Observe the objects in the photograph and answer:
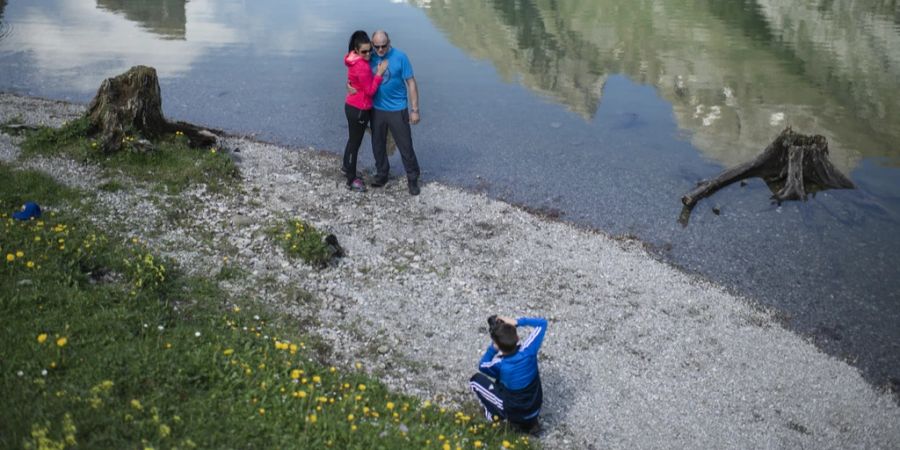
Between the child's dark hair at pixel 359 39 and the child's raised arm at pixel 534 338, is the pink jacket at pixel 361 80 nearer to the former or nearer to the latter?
the child's dark hair at pixel 359 39

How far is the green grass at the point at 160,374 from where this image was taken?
9523 millimetres

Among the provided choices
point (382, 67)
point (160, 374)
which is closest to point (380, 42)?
point (382, 67)

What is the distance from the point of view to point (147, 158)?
21.9 meters

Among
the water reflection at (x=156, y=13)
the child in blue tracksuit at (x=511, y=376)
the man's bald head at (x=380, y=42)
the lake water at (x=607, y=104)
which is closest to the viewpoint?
the child in blue tracksuit at (x=511, y=376)

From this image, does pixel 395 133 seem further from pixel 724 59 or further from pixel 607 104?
pixel 724 59

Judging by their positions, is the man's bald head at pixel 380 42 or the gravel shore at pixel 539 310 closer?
the gravel shore at pixel 539 310

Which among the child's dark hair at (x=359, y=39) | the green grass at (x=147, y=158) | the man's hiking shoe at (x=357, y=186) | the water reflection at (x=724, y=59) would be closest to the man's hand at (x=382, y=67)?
the child's dark hair at (x=359, y=39)

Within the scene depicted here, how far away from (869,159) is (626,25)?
4112 cm

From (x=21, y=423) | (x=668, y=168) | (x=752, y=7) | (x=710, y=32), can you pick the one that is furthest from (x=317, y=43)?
(x=752, y=7)

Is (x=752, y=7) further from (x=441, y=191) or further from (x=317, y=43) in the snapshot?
(x=441, y=191)

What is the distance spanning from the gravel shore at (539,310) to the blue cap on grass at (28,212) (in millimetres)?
1475

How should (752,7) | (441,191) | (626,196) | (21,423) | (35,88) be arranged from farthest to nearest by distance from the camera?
(752,7)
(35,88)
(626,196)
(441,191)
(21,423)

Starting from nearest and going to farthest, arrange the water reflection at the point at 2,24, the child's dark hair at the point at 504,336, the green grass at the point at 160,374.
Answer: the green grass at the point at 160,374 < the child's dark hair at the point at 504,336 < the water reflection at the point at 2,24

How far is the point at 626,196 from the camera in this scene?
25609mm
